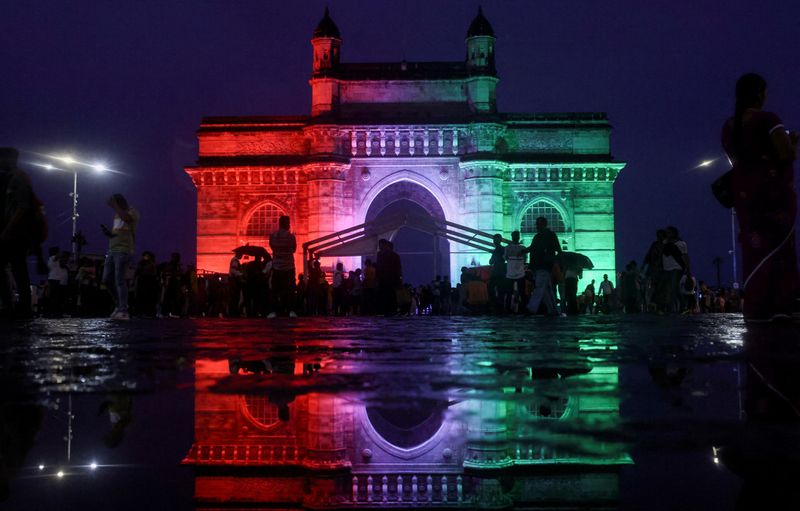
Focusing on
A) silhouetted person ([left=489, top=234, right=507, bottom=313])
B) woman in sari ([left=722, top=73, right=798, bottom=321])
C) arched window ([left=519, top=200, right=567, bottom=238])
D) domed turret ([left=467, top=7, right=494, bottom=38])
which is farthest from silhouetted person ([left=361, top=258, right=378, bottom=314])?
domed turret ([left=467, top=7, right=494, bottom=38])

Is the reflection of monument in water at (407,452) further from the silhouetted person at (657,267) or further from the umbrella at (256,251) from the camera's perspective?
the umbrella at (256,251)

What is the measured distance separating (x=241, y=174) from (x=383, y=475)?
33980 millimetres

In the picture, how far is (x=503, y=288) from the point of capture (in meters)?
16.1

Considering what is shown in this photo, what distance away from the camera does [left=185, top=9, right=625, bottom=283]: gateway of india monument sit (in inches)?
1347

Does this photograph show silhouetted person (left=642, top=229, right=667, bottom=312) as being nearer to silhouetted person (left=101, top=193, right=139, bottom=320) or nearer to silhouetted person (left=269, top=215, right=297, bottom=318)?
silhouetted person (left=269, top=215, right=297, bottom=318)

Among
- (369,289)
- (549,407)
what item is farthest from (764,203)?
(369,289)

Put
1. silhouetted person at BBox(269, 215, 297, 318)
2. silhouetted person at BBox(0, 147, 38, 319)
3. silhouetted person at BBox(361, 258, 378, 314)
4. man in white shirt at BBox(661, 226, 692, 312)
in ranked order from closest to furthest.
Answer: silhouetted person at BBox(0, 147, 38, 319) < silhouetted person at BBox(269, 215, 297, 318) < man in white shirt at BBox(661, 226, 692, 312) < silhouetted person at BBox(361, 258, 378, 314)

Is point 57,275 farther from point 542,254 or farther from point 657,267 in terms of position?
point 657,267

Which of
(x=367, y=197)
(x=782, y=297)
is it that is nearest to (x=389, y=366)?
(x=782, y=297)

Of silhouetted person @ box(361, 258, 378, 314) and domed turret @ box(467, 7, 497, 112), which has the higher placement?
domed turret @ box(467, 7, 497, 112)

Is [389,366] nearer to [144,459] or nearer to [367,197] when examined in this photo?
[144,459]

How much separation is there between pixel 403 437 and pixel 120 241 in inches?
422

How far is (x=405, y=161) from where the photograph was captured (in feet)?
113

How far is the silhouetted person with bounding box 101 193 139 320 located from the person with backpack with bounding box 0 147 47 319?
147 cm
